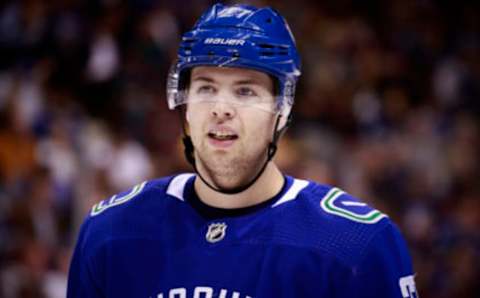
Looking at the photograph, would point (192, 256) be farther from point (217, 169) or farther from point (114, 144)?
point (114, 144)

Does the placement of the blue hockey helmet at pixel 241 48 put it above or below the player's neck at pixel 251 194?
above

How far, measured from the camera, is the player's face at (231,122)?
2.56 meters

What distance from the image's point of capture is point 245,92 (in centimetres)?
259

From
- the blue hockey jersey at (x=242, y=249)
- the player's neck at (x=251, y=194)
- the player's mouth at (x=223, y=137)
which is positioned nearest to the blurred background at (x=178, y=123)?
the blue hockey jersey at (x=242, y=249)

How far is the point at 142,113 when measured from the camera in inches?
277

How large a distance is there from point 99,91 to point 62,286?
172 centimetres

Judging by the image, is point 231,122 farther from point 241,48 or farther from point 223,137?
point 241,48

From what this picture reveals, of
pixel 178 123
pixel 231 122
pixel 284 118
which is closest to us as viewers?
pixel 231 122

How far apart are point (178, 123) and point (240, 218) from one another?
4604 millimetres

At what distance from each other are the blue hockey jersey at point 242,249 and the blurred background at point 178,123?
8.76ft

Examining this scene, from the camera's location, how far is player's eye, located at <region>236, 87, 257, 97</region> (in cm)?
259

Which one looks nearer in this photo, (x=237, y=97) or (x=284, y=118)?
(x=237, y=97)

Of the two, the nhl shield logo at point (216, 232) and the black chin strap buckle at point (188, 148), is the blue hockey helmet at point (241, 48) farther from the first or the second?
the nhl shield logo at point (216, 232)

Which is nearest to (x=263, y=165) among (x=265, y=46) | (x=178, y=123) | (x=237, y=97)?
(x=237, y=97)
